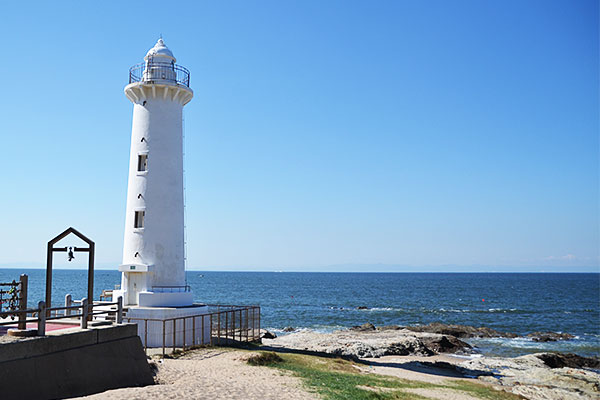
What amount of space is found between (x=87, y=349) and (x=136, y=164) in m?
13.8

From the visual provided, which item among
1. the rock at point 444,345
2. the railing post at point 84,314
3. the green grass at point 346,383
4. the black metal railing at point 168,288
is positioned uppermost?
the black metal railing at point 168,288

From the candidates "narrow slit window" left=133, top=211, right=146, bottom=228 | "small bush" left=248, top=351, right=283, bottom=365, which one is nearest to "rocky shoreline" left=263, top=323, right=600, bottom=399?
"small bush" left=248, top=351, right=283, bottom=365

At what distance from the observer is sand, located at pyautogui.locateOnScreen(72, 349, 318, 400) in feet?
44.8

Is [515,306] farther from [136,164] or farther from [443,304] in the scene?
[136,164]

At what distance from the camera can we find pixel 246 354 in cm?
2169

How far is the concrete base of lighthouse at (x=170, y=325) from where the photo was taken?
23.4 m

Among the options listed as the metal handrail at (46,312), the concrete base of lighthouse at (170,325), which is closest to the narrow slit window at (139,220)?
the concrete base of lighthouse at (170,325)

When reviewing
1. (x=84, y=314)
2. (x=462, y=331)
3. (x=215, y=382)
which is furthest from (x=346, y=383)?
(x=462, y=331)

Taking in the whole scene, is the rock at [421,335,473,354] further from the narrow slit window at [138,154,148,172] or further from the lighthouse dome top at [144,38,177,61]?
the lighthouse dome top at [144,38,177,61]

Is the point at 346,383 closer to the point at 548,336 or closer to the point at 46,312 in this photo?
the point at 46,312

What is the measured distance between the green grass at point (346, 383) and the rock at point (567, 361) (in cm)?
984

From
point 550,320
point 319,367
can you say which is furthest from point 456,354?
point 550,320

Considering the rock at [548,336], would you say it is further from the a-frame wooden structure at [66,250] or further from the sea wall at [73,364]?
the a-frame wooden structure at [66,250]

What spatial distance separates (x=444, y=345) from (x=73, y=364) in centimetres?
2678
